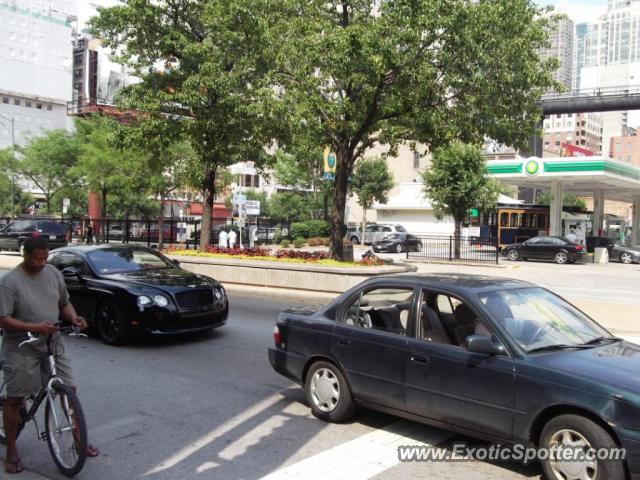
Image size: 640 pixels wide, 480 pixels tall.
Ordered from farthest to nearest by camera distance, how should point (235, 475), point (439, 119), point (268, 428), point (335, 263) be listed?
point (335, 263) → point (439, 119) → point (268, 428) → point (235, 475)

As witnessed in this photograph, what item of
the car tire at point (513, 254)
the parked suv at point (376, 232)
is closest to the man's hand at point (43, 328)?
the car tire at point (513, 254)

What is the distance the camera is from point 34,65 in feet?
342

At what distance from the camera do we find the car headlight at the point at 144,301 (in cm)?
873

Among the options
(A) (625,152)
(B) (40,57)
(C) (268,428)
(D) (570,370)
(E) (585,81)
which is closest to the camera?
(D) (570,370)

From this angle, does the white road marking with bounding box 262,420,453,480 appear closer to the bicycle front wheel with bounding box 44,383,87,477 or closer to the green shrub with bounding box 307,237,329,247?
the bicycle front wheel with bounding box 44,383,87,477

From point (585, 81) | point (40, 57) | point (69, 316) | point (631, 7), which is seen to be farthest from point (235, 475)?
point (631, 7)

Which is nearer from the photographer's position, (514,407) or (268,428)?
(514,407)

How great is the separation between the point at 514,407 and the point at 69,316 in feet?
11.3

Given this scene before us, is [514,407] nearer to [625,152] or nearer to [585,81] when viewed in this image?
[585,81]

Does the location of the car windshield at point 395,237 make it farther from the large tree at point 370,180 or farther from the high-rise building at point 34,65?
the high-rise building at point 34,65

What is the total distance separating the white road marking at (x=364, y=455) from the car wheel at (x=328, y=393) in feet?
1.14

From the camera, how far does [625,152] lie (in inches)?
6245

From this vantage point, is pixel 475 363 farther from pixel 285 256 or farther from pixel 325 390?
pixel 285 256

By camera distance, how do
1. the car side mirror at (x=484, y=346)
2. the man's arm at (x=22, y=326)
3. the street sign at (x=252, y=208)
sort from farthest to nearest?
the street sign at (x=252, y=208) < the car side mirror at (x=484, y=346) < the man's arm at (x=22, y=326)
